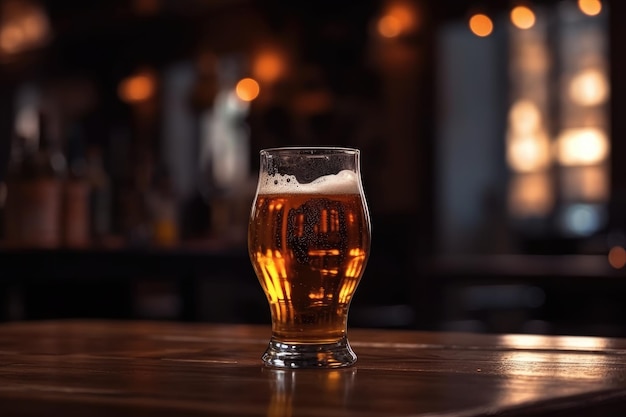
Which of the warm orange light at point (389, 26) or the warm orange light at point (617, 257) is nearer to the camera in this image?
the warm orange light at point (617, 257)

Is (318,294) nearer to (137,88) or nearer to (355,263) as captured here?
(355,263)

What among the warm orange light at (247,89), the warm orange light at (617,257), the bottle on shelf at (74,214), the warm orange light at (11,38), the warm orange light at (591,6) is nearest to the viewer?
the bottle on shelf at (74,214)

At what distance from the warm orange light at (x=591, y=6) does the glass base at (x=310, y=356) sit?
5160 millimetres

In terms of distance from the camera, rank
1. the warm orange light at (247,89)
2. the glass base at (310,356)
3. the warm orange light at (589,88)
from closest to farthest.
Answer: the glass base at (310,356), the warm orange light at (247,89), the warm orange light at (589,88)

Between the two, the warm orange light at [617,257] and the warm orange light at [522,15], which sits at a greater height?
the warm orange light at [522,15]

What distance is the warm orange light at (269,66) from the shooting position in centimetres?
623

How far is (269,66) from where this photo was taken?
6.25 m

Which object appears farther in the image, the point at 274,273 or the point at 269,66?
the point at 269,66

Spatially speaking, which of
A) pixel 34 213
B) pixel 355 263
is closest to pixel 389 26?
pixel 34 213

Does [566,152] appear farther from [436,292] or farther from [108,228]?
[108,228]

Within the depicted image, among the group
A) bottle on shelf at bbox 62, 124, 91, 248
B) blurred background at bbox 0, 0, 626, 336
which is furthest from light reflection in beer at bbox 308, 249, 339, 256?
blurred background at bbox 0, 0, 626, 336

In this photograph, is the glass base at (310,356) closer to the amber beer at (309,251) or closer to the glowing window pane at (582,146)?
the amber beer at (309,251)

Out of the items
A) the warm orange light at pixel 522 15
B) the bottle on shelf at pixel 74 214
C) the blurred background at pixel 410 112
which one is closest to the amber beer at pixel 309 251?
the bottle on shelf at pixel 74 214

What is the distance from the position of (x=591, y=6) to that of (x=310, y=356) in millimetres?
5222
